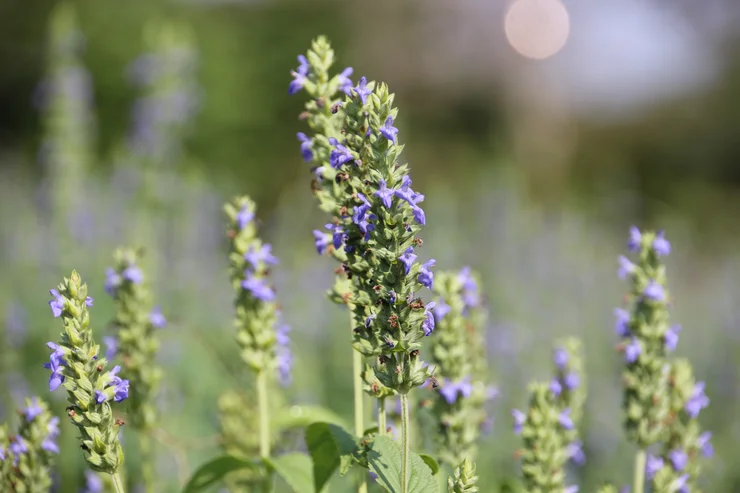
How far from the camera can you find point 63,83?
709cm

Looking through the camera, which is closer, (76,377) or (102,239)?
(76,377)

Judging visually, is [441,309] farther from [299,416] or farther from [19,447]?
[19,447]

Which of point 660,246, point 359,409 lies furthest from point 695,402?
point 359,409

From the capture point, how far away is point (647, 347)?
98.5 inches

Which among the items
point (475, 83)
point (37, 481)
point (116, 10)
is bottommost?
point (37, 481)

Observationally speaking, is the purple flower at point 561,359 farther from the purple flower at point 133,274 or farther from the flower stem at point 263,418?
the purple flower at point 133,274

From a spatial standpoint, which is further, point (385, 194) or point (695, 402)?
point (695, 402)

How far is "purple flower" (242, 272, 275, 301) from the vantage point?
2424 mm

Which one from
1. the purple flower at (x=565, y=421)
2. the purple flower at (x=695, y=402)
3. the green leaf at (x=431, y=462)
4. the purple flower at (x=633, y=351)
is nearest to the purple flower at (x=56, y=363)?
the green leaf at (x=431, y=462)

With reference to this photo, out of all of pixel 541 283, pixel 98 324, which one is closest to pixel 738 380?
pixel 541 283

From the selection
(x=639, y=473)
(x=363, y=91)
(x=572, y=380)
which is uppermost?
(x=363, y=91)

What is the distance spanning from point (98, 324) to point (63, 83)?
2.91 meters

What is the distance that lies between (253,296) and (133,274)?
1.48ft

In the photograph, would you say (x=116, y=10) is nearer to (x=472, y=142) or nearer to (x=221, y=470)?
(x=472, y=142)
